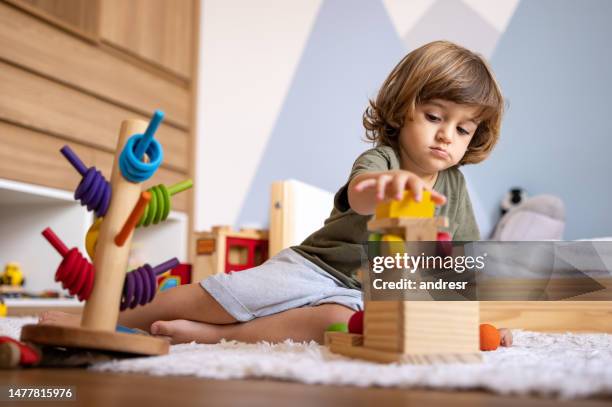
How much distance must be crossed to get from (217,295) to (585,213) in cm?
161

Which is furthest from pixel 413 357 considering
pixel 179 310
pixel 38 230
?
pixel 38 230

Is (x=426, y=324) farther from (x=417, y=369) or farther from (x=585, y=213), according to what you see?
(x=585, y=213)

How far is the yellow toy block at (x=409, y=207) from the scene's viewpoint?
0.66 meters

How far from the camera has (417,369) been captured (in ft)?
1.89

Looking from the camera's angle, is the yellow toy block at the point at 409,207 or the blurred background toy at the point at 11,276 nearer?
the yellow toy block at the point at 409,207

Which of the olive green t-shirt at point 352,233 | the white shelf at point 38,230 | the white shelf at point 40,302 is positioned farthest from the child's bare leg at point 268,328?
the white shelf at point 38,230

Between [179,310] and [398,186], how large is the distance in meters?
0.54

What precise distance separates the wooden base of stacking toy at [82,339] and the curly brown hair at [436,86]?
603mm

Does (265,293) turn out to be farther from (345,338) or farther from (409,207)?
(409,207)

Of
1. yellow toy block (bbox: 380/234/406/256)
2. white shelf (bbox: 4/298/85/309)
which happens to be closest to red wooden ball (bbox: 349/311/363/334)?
yellow toy block (bbox: 380/234/406/256)

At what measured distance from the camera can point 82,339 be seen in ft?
2.10

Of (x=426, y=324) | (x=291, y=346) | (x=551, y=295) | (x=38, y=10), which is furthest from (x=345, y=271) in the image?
(x=38, y=10)

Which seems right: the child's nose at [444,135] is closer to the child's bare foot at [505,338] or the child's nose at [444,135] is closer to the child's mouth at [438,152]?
the child's mouth at [438,152]

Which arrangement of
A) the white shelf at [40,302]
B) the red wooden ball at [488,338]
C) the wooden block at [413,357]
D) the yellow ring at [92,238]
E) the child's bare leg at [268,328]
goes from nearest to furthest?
the wooden block at [413,357] → the yellow ring at [92,238] → the red wooden ball at [488,338] → the child's bare leg at [268,328] → the white shelf at [40,302]
